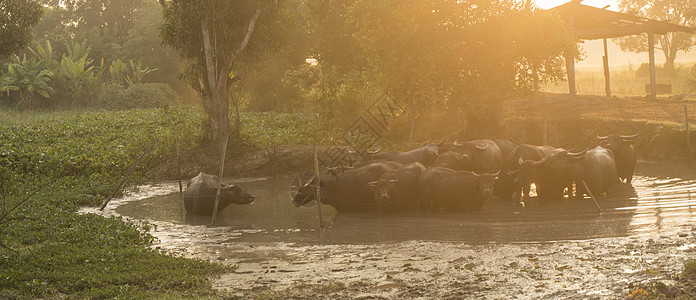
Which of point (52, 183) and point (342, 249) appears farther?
point (52, 183)

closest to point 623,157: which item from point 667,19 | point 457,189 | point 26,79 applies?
point 457,189

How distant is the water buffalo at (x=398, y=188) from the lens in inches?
627

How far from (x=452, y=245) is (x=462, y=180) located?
3.70 m

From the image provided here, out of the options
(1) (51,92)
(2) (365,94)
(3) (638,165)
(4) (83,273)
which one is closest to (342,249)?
(4) (83,273)

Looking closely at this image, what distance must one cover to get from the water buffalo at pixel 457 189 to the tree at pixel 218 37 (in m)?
10.9

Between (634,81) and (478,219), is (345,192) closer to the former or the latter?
(478,219)

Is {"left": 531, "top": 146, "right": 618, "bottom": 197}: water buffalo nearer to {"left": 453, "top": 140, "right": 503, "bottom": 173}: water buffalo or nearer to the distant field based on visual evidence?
{"left": 453, "top": 140, "right": 503, "bottom": 173}: water buffalo

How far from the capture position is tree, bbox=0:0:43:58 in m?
18.8

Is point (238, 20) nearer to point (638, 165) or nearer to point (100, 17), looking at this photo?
point (638, 165)

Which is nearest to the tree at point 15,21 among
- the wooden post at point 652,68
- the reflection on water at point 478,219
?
the reflection on water at point 478,219

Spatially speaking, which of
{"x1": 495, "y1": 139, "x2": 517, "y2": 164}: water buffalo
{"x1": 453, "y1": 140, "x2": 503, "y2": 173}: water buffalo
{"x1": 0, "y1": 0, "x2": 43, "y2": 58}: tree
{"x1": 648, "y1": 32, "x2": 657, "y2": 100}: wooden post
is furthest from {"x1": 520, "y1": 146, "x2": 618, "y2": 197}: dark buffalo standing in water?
{"x1": 648, "y1": 32, "x2": 657, "y2": 100}: wooden post

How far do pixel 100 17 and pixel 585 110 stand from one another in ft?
172

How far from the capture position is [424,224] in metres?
14.8

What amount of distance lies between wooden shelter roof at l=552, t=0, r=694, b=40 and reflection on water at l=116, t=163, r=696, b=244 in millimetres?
15941
